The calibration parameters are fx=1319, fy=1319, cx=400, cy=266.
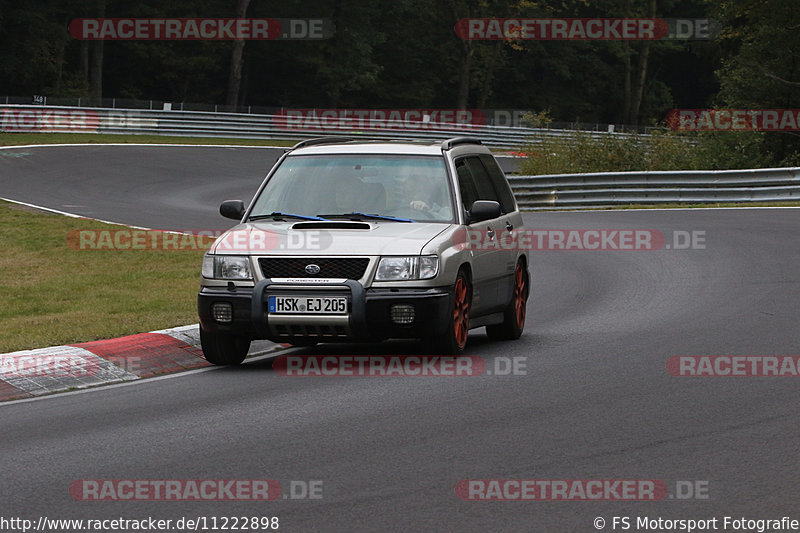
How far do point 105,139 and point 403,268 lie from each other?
39.0 m

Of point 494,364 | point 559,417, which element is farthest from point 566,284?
point 559,417

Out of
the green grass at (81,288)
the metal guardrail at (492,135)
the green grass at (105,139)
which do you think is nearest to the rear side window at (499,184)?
the green grass at (81,288)

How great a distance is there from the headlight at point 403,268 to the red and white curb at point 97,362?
181cm

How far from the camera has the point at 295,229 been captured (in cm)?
1058

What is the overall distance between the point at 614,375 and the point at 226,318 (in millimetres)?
2983

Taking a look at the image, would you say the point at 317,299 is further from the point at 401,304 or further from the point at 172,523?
the point at 172,523

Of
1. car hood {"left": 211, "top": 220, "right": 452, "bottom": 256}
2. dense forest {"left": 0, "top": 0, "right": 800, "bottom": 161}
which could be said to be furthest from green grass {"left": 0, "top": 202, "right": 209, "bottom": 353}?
dense forest {"left": 0, "top": 0, "right": 800, "bottom": 161}

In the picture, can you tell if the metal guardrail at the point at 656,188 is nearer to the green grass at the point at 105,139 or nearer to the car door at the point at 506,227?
the car door at the point at 506,227

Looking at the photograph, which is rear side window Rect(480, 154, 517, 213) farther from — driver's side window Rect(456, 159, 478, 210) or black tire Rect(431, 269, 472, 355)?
black tire Rect(431, 269, 472, 355)

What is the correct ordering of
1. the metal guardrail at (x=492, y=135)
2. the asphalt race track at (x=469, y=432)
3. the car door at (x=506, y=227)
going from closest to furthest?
the asphalt race track at (x=469, y=432)
the car door at (x=506, y=227)
the metal guardrail at (x=492, y=135)

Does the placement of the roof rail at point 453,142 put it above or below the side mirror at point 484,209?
above

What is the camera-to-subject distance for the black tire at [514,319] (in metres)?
12.1

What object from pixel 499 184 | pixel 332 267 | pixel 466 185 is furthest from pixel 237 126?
pixel 332 267

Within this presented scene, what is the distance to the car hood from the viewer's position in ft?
33.2
